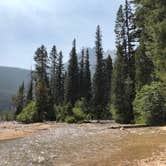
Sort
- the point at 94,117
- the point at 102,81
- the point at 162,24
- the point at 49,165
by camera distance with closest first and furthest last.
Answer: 1. the point at 49,165
2. the point at 162,24
3. the point at 94,117
4. the point at 102,81

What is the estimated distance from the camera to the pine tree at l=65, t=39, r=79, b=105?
85.1 meters

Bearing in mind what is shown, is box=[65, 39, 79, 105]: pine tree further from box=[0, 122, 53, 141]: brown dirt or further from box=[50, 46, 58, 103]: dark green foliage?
box=[0, 122, 53, 141]: brown dirt

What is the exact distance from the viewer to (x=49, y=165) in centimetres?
1916

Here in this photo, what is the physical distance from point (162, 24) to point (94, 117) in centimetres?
5557

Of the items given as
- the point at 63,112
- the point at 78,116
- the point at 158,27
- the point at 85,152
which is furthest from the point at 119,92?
the point at 85,152

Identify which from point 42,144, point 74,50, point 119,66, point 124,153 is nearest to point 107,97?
point 74,50

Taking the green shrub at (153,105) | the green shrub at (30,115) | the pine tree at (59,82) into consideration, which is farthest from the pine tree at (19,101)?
the green shrub at (153,105)

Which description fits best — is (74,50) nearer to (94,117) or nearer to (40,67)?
(40,67)

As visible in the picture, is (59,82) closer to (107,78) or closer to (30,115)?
(107,78)

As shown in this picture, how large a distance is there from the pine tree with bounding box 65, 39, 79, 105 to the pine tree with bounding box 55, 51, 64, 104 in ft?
29.6

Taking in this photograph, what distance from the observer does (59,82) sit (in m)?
100

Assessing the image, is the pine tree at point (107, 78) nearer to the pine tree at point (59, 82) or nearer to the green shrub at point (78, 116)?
the pine tree at point (59, 82)

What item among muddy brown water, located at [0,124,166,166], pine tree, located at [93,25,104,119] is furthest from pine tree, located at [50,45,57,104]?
muddy brown water, located at [0,124,166,166]

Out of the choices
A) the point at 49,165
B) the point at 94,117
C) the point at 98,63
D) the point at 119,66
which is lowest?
the point at 49,165
